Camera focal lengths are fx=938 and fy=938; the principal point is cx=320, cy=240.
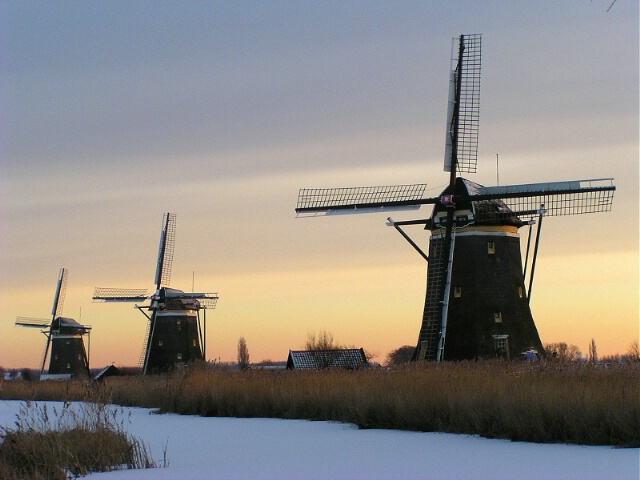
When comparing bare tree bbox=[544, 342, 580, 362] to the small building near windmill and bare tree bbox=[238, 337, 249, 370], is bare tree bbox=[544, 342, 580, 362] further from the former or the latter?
bare tree bbox=[238, 337, 249, 370]

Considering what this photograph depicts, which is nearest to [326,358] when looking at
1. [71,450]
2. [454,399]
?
[454,399]

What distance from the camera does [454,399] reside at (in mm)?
14297

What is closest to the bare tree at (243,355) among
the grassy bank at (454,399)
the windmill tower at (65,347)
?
the windmill tower at (65,347)

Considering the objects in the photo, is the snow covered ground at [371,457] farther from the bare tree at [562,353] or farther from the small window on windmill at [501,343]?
the small window on windmill at [501,343]

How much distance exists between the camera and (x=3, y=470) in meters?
9.42

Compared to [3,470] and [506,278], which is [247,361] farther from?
[3,470]

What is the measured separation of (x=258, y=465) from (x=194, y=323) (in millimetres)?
41668

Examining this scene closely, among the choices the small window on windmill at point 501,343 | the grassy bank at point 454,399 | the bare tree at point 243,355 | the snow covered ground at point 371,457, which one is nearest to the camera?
the snow covered ground at point 371,457

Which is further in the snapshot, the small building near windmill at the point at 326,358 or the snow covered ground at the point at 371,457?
the small building near windmill at the point at 326,358

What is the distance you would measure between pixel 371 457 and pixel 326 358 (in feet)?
113

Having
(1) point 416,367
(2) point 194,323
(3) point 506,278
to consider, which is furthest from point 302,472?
(2) point 194,323

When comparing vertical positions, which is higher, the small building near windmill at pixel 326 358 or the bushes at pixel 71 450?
the small building near windmill at pixel 326 358

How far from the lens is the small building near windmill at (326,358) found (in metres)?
44.7

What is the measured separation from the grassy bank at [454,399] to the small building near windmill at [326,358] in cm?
2095
